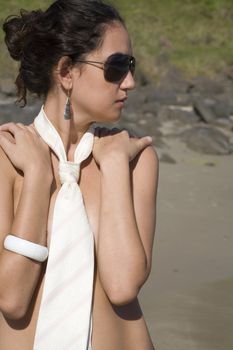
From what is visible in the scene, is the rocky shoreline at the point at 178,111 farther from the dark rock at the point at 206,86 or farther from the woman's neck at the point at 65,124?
the woman's neck at the point at 65,124

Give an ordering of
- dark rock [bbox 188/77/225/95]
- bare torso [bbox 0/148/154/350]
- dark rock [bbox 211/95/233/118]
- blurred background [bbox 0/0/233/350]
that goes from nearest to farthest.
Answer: bare torso [bbox 0/148/154/350] < blurred background [bbox 0/0/233/350] < dark rock [bbox 211/95/233/118] < dark rock [bbox 188/77/225/95]

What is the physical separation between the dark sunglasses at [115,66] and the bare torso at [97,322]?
25cm

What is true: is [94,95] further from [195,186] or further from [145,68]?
[145,68]

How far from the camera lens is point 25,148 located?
239cm

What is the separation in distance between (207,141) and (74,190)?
27.5ft

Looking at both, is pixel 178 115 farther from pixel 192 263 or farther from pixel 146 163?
pixel 146 163

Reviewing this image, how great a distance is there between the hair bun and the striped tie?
40 cm

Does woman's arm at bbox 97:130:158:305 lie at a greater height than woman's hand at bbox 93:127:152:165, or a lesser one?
lesser

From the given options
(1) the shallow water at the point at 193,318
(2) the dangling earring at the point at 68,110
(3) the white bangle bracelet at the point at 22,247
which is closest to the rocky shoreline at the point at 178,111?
(1) the shallow water at the point at 193,318

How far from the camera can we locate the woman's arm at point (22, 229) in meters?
2.26

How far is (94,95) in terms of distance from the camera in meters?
2.38

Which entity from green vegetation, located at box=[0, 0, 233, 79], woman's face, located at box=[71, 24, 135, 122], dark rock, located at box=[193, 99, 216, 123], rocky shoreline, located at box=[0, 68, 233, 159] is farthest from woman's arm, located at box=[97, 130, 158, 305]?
green vegetation, located at box=[0, 0, 233, 79]

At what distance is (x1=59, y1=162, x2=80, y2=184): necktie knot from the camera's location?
239cm

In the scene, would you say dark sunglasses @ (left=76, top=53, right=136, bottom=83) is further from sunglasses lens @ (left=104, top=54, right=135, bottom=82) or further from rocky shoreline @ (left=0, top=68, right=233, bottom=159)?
rocky shoreline @ (left=0, top=68, right=233, bottom=159)
